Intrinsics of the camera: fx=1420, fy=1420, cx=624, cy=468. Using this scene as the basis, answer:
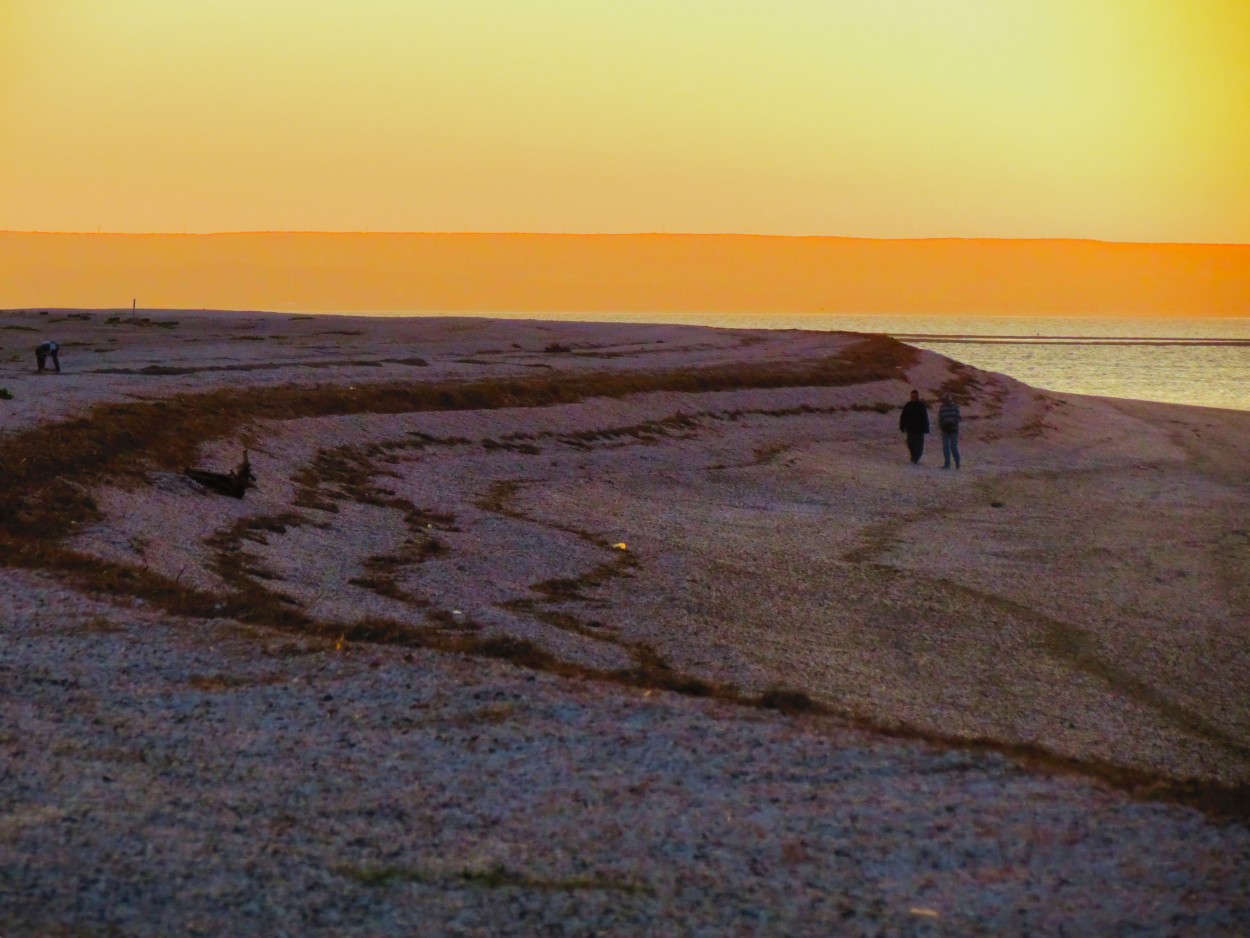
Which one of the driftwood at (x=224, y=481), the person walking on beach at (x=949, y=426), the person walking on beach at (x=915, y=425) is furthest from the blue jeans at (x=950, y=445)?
the driftwood at (x=224, y=481)

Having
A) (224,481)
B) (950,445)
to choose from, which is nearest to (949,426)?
(950,445)

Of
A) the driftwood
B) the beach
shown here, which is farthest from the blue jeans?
the driftwood

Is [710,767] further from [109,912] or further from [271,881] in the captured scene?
[109,912]

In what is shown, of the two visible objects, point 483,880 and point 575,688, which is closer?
point 483,880

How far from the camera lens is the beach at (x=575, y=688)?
8.62 metres

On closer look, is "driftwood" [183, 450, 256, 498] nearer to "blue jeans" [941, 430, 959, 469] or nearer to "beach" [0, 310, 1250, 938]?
"beach" [0, 310, 1250, 938]

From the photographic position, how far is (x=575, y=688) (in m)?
12.7

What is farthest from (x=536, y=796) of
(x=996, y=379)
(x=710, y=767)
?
(x=996, y=379)

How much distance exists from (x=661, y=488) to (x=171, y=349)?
31.9 metres

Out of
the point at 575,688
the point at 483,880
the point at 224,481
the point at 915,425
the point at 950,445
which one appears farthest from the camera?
the point at 915,425

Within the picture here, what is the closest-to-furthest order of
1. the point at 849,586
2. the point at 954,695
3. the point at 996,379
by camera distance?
the point at 954,695
the point at 849,586
the point at 996,379

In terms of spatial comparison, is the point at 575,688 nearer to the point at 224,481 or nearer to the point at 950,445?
the point at 224,481

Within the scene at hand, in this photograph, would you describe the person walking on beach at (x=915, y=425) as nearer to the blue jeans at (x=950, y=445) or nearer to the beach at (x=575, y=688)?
the blue jeans at (x=950, y=445)

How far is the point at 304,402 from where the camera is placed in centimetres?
3544
